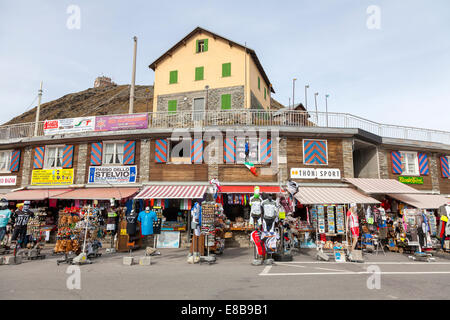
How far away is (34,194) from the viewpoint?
1505cm

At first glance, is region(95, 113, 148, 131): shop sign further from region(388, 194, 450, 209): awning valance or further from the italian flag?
region(388, 194, 450, 209): awning valance

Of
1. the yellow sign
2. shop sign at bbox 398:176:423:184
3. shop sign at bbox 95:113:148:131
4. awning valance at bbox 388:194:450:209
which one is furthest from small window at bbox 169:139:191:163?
shop sign at bbox 398:176:423:184

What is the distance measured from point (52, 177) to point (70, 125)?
3261 millimetres

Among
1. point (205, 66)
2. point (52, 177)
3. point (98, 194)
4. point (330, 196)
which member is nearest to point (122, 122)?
point (98, 194)

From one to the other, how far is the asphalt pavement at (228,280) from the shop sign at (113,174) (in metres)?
5.48

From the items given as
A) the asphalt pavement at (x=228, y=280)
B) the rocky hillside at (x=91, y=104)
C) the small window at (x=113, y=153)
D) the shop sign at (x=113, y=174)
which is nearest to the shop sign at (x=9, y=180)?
the shop sign at (x=113, y=174)

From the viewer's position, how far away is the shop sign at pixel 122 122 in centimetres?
1529

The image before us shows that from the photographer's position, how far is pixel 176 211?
576 inches

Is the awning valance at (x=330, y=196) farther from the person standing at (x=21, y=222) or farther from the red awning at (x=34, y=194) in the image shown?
the red awning at (x=34, y=194)

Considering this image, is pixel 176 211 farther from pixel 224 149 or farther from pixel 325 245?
pixel 325 245

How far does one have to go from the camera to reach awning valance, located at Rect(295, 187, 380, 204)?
40.5ft

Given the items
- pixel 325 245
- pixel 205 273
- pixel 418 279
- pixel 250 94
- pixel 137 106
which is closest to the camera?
pixel 418 279
